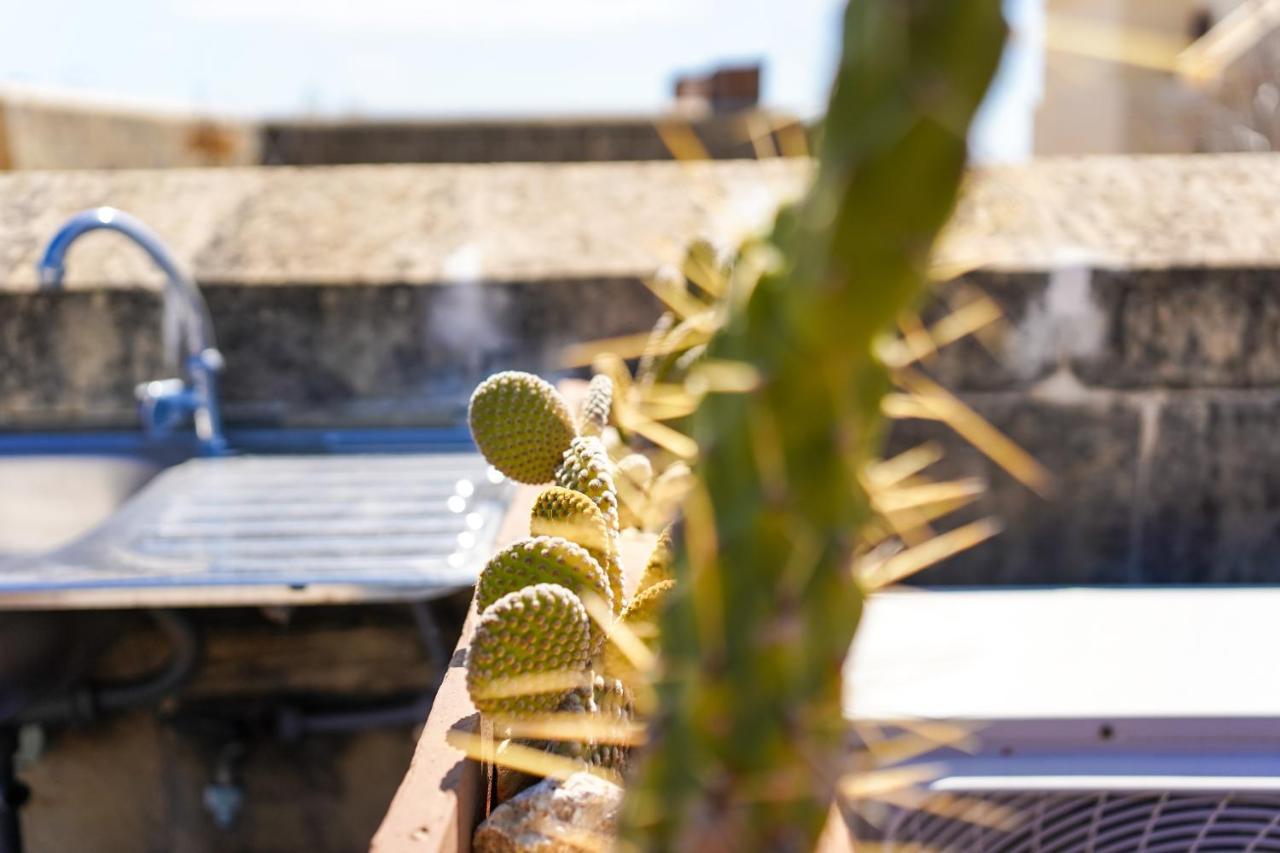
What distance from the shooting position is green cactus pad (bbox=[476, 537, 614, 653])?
0.84 m

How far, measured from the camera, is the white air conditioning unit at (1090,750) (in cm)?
114

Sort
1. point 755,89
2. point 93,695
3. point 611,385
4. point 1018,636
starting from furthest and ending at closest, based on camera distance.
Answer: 1. point 755,89
2. point 93,695
3. point 1018,636
4. point 611,385

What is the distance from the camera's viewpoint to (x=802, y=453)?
0.39 meters

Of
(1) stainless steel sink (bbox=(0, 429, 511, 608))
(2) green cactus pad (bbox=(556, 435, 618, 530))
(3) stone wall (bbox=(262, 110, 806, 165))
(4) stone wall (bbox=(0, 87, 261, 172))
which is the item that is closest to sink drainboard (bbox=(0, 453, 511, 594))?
(1) stainless steel sink (bbox=(0, 429, 511, 608))

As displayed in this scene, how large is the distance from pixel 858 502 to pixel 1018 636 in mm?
1279

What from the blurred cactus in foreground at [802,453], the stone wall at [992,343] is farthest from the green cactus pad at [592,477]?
the stone wall at [992,343]

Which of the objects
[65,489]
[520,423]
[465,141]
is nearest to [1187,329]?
[520,423]

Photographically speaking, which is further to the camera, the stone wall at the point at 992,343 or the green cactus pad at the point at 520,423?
the stone wall at the point at 992,343

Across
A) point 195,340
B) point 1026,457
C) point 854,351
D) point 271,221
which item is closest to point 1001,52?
point 854,351

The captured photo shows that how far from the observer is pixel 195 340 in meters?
2.07

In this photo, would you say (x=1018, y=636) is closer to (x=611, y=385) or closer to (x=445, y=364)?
(x=611, y=385)

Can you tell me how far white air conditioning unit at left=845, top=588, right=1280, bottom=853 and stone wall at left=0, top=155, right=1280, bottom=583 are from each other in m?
0.72

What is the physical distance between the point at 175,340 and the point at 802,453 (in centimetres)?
204

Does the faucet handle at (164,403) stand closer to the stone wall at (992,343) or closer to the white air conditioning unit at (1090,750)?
the stone wall at (992,343)
